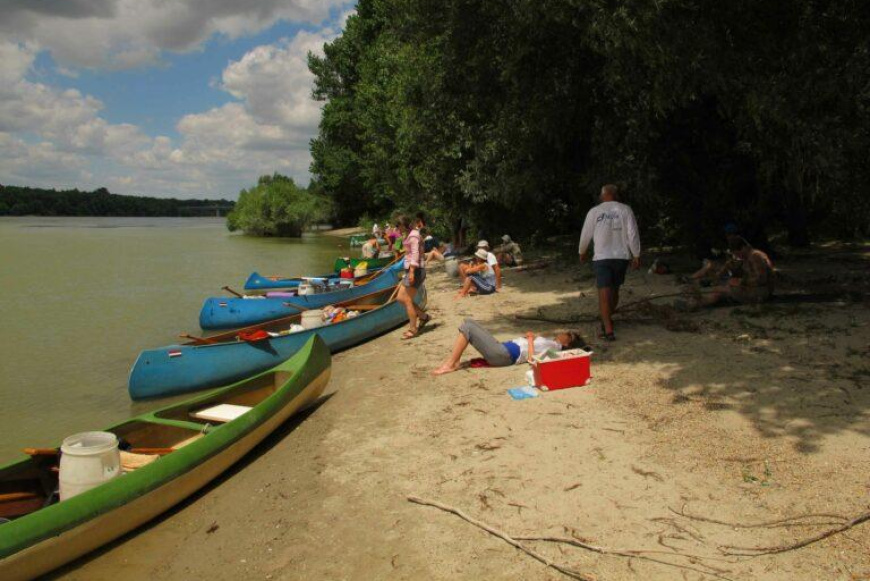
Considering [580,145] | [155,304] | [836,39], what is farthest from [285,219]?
[836,39]

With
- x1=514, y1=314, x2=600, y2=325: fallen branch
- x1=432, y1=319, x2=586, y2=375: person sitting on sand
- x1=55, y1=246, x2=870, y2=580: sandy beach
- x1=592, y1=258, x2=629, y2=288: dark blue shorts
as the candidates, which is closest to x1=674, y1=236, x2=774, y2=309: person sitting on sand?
x1=55, y1=246, x2=870, y2=580: sandy beach

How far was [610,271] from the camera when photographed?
7.63 metres

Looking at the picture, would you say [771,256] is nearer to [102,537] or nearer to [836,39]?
[836,39]

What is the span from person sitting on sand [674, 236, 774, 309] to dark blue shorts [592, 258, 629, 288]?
2.07 m

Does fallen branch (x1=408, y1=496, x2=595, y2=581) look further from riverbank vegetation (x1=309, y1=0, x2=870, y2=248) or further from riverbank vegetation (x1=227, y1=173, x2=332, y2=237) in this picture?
riverbank vegetation (x1=227, y1=173, x2=332, y2=237)

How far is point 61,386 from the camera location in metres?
9.78

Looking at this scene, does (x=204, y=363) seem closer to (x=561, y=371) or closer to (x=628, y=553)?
(x=561, y=371)

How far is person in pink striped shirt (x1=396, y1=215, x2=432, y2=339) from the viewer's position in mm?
9617

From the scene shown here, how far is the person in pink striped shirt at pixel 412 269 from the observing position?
962 centimetres

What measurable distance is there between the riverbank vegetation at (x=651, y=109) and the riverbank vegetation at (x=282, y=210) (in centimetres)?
3674

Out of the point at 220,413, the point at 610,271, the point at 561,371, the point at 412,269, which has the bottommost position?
the point at 220,413

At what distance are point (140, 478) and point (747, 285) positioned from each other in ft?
27.6

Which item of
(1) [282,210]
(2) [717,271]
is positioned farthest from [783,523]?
(1) [282,210]

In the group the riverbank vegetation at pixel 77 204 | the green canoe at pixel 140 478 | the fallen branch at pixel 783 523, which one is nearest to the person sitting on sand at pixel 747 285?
the fallen branch at pixel 783 523
